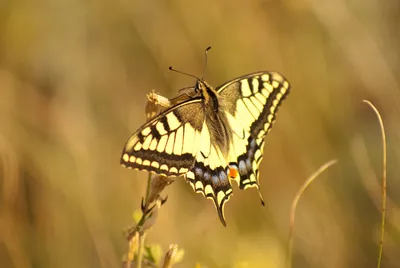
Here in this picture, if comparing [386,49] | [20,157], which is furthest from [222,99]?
[386,49]

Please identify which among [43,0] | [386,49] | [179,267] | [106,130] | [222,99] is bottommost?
[179,267]

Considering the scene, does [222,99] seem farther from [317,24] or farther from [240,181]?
[317,24]

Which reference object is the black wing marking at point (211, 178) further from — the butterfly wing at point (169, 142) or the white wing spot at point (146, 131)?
the white wing spot at point (146, 131)

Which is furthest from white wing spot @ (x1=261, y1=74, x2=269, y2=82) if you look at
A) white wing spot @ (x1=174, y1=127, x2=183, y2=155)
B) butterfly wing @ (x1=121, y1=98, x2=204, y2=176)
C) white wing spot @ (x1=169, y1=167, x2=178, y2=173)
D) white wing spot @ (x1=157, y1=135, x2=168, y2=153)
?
white wing spot @ (x1=169, y1=167, x2=178, y2=173)

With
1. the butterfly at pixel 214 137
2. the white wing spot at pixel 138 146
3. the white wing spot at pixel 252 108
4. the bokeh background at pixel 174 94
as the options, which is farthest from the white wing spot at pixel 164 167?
the bokeh background at pixel 174 94

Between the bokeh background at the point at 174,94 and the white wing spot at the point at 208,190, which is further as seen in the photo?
the bokeh background at the point at 174,94

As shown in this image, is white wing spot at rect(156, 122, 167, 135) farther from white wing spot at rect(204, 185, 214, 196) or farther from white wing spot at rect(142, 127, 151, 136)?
white wing spot at rect(204, 185, 214, 196)

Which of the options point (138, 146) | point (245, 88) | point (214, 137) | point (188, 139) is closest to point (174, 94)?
point (245, 88)

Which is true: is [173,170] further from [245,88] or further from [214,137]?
[245,88]
